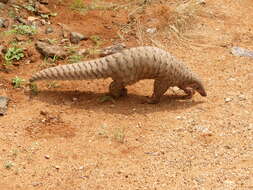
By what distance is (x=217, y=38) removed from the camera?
743 centimetres

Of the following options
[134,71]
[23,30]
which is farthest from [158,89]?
[23,30]

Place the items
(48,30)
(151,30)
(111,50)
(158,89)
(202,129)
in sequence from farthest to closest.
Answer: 1. (151,30)
2. (48,30)
3. (111,50)
4. (158,89)
5. (202,129)

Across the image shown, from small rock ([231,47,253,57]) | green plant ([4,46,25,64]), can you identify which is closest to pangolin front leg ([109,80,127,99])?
green plant ([4,46,25,64])

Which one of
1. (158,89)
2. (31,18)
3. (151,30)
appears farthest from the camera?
(151,30)

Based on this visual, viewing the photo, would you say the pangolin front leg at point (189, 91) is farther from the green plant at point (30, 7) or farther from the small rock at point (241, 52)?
the green plant at point (30, 7)

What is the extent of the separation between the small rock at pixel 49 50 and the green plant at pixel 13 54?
0.27 metres

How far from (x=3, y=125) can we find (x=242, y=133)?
283cm

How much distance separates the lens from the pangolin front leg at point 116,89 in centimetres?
571

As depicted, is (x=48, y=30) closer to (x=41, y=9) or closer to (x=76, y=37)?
(x=76, y=37)

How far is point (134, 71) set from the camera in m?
5.57

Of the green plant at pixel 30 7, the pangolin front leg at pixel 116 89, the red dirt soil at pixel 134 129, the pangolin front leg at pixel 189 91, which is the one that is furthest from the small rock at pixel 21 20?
the pangolin front leg at pixel 189 91

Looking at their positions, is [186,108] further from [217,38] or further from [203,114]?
[217,38]

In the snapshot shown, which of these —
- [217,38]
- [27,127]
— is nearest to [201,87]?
[217,38]

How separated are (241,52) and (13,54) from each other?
3588 mm
